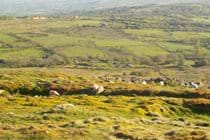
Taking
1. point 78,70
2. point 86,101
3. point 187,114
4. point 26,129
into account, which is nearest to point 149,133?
point 26,129

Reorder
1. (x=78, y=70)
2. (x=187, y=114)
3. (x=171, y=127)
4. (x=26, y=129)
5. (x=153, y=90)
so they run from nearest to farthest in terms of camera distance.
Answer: (x=26, y=129) → (x=171, y=127) → (x=187, y=114) → (x=153, y=90) → (x=78, y=70)

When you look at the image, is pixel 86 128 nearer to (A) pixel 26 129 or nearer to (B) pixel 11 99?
(A) pixel 26 129

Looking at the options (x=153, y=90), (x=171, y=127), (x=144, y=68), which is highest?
(x=171, y=127)

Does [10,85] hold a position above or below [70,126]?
below

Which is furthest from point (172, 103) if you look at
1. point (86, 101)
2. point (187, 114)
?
point (86, 101)

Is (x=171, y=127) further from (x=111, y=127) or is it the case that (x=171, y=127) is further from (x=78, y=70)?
(x=78, y=70)

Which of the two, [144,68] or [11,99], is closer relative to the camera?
[11,99]

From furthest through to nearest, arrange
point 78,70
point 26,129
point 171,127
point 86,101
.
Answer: point 78,70 < point 86,101 < point 171,127 < point 26,129

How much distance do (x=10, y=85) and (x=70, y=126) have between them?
39.7m

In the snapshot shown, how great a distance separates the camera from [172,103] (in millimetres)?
54969

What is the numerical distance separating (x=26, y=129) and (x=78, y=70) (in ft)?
498

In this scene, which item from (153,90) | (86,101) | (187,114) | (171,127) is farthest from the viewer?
(153,90)

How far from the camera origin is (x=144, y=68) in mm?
194000

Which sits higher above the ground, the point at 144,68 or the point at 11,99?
the point at 11,99
